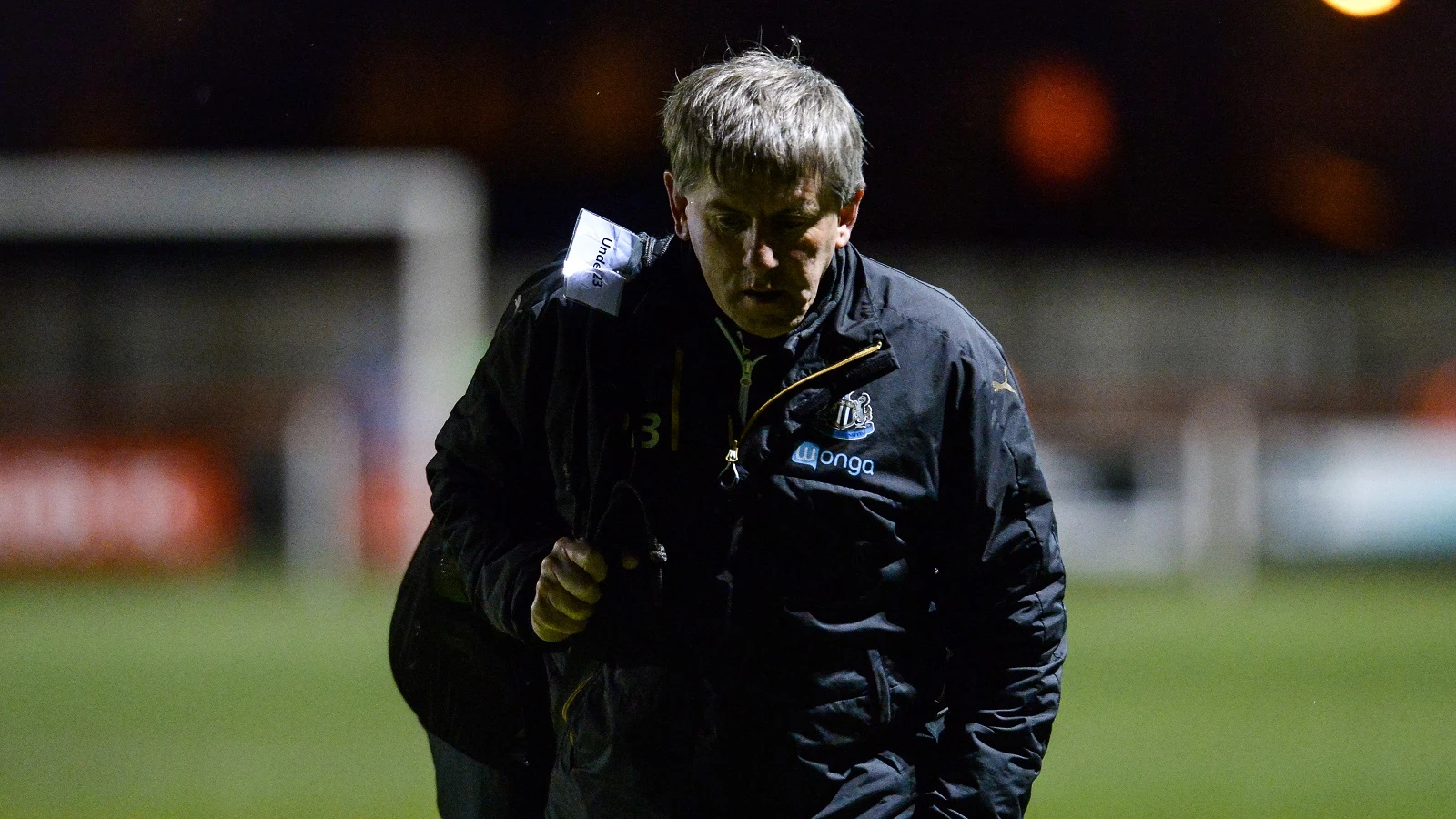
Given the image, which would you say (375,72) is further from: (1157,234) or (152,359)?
(1157,234)

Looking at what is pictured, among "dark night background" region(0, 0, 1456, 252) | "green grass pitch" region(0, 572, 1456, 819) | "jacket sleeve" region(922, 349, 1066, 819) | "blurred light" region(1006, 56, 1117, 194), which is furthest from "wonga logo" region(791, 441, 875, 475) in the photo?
"blurred light" region(1006, 56, 1117, 194)

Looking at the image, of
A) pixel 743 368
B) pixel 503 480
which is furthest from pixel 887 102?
pixel 743 368

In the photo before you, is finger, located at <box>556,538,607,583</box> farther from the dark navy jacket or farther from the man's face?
the man's face

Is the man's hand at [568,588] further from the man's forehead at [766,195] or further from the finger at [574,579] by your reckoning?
the man's forehead at [766,195]

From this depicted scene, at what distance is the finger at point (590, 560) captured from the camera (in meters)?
2.23

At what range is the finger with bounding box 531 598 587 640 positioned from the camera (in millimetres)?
2303

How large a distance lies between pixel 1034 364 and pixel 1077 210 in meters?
4.36

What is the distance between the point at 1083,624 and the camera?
1134cm

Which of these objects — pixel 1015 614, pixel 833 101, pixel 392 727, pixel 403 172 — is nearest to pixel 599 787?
pixel 1015 614

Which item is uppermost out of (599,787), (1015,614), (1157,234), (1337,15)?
(1337,15)

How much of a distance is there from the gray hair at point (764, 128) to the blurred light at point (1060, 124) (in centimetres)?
2050

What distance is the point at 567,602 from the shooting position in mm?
2270

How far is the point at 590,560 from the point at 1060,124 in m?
24.3

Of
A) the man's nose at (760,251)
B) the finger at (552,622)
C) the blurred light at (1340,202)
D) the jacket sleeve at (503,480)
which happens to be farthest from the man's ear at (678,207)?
the blurred light at (1340,202)
